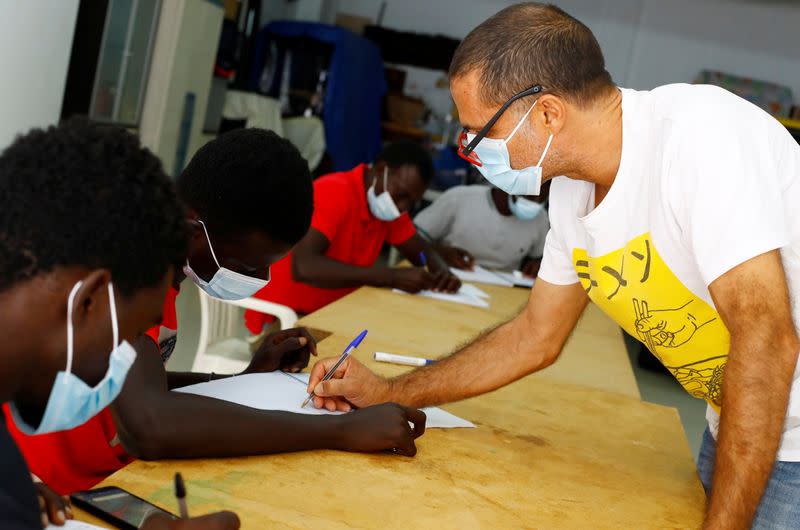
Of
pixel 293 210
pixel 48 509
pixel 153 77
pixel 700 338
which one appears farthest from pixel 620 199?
pixel 153 77

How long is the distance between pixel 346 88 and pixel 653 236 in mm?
5323

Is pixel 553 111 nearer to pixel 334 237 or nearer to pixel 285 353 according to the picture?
pixel 285 353

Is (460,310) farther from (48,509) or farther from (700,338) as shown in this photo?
(48,509)

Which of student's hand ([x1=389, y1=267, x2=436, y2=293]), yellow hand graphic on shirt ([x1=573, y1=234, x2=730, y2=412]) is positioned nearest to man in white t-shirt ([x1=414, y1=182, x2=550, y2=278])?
student's hand ([x1=389, y1=267, x2=436, y2=293])

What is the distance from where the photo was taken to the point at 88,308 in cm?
75

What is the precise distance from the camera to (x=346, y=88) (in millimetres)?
6348

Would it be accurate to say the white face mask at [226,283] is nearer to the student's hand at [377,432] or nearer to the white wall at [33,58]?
the student's hand at [377,432]

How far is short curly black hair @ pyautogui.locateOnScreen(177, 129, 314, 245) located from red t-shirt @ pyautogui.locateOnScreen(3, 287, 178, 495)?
7.5 inches

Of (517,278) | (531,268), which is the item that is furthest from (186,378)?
(531,268)

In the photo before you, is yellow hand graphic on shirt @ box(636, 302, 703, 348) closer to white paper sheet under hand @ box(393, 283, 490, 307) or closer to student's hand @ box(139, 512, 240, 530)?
student's hand @ box(139, 512, 240, 530)

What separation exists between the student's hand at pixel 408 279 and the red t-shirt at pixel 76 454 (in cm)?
143

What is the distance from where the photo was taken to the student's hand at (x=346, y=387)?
54.5 inches

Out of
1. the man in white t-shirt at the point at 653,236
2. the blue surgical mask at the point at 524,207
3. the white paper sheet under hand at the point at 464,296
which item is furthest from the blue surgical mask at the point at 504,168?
the blue surgical mask at the point at 524,207

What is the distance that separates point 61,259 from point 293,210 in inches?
29.4
